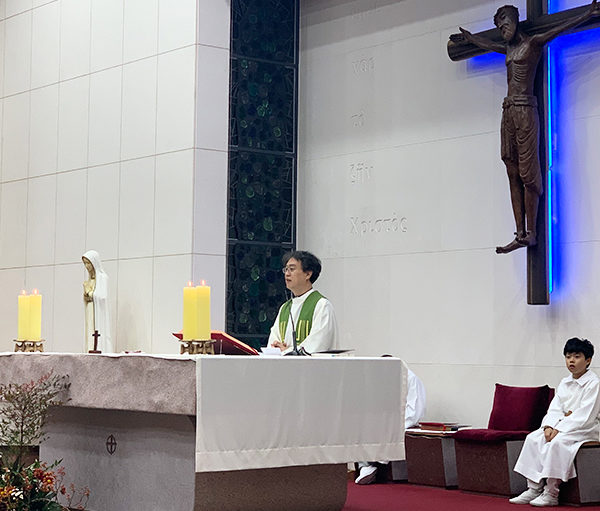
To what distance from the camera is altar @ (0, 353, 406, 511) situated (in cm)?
511

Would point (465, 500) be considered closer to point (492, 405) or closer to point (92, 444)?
point (492, 405)

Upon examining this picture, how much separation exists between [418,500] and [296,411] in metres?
2.20

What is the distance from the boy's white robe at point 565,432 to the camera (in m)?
7.00

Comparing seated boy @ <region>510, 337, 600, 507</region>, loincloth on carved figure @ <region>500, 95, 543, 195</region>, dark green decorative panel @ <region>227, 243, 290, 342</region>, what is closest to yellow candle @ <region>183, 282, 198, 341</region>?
seated boy @ <region>510, 337, 600, 507</region>

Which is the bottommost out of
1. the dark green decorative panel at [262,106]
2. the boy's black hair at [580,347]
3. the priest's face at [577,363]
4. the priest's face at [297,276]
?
the priest's face at [577,363]

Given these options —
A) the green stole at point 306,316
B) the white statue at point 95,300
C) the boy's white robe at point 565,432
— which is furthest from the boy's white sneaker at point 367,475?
the white statue at point 95,300

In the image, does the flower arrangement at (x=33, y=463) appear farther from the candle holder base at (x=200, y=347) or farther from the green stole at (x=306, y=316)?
the green stole at (x=306, y=316)

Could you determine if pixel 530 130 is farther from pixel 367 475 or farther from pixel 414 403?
pixel 367 475

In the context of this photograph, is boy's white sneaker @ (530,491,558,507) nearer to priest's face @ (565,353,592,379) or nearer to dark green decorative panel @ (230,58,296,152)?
priest's face @ (565,353,592,379)

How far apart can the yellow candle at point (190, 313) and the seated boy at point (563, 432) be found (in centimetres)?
281

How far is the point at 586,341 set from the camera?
24.1 ft

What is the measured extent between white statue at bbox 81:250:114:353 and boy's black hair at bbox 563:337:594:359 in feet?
12.7

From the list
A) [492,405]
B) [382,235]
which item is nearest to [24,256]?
[382,235]

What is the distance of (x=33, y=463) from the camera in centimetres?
582
